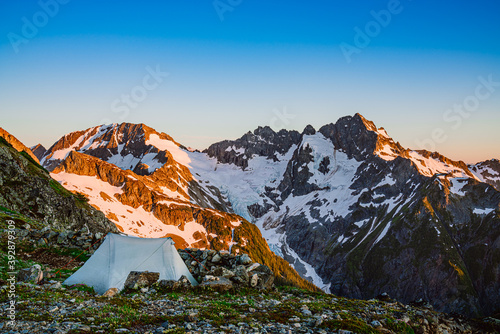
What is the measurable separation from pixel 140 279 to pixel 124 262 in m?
2.74

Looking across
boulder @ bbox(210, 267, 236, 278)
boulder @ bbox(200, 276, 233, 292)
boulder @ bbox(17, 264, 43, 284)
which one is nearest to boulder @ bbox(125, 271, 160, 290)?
boulder @ bbox(200, 276, 233, 292)

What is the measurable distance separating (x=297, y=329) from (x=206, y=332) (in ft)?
15.4

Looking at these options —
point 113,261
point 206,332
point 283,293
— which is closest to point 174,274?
point 113,261

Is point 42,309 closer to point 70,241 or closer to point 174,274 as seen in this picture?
point 174,274

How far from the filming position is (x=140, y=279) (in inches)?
955

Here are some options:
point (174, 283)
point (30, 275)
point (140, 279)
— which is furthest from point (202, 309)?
point (30, 275)

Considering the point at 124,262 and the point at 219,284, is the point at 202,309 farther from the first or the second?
the point at 124,262

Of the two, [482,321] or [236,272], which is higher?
[236,272]

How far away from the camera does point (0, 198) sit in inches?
2063

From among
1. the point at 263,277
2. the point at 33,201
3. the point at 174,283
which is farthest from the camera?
the point at 33,201

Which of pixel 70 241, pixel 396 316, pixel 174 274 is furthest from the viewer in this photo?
pixel 70 241

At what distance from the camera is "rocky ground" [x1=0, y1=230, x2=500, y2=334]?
49.0 feet

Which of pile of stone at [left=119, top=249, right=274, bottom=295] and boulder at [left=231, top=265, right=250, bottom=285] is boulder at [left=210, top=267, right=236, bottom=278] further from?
boulder at [left=231, top=265, right=250, bottom=285]

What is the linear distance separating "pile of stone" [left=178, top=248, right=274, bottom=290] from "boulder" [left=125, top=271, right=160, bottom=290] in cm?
368
